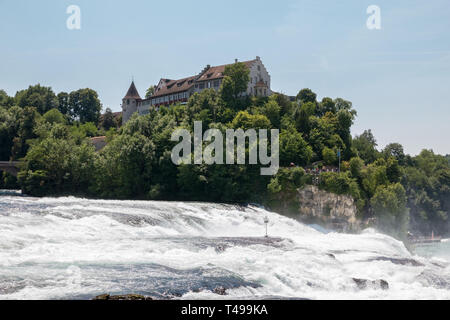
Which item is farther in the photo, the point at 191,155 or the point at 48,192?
the point at 48,192

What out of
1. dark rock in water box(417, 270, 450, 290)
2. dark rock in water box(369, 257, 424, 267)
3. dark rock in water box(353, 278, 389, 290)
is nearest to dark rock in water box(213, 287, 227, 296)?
dark rock in water box(353, 278, 389, 290)

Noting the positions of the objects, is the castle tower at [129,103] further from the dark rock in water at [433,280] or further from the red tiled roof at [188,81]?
the dark rock in water at [433,280]

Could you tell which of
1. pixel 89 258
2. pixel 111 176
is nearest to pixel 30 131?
pixel 111 176

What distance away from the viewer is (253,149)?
195ft

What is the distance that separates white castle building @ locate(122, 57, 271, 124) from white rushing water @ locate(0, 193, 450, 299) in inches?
2072

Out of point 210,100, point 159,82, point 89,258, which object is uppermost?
point 159,82

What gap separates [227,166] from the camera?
57.9 meters

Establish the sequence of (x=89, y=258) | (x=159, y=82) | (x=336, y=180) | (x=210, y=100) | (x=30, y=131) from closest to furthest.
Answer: (x=89, y=258) < (x=336, y=180) < (x=210, y=100) < (x=30, y=131) < (x=159, y=82)

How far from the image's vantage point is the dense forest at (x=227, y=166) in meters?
57.2

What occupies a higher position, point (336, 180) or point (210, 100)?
point (210, 100)

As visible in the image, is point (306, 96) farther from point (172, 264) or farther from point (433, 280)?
point (172, 264)

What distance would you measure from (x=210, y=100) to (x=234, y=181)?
976 inches

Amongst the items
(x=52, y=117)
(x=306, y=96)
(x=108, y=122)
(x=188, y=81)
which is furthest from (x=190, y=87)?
(x=108, y=122)

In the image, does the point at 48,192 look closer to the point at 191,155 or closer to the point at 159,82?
the point at 191,155
